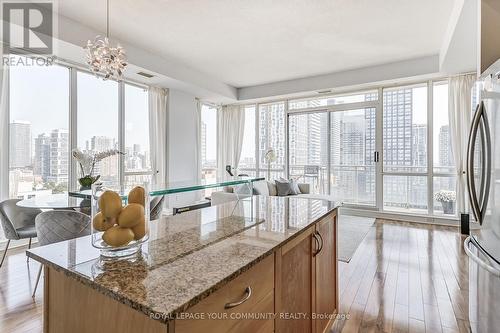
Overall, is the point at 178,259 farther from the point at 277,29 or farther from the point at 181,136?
the point at 181,136

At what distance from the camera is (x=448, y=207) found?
4.92m

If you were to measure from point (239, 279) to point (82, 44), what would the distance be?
3.98m

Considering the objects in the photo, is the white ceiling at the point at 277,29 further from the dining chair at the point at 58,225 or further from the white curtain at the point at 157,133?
the dining chair at the point at 58,225

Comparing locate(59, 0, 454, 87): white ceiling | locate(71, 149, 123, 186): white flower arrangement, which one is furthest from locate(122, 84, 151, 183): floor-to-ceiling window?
locate(71, 149, 123, 186): white flower arrangement

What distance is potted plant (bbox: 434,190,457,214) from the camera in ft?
16.0

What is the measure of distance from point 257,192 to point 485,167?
3356mm

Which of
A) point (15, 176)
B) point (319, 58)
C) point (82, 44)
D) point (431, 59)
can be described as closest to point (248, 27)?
point (319, 58)

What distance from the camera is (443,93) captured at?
4988 millimetres

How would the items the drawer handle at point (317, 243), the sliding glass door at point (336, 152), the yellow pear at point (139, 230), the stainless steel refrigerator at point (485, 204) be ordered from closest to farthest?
the yellow pear at point (139, 230), the stainless steel refrigerator at point (485, 204), the drawer handle at point (317, 243), the sliding glass door at point (336, 152)

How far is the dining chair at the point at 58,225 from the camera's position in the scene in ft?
6.75

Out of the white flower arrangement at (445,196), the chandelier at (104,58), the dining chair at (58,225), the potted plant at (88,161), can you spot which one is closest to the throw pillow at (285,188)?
the white flower arrangement at (445,196)

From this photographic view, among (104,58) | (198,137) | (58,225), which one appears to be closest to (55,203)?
(58,225)

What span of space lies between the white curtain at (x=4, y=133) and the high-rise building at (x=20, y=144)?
7 cm

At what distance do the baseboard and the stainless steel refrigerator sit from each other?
3724 millimetres
